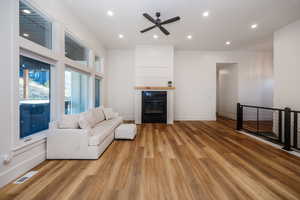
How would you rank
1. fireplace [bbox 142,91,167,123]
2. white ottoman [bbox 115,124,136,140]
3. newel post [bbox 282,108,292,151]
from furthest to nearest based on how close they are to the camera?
fireplace [bbox 142,91,167,123] < white ottoman [bbox 115,124,136,140] < newel post [bbox 282,108,292,151]

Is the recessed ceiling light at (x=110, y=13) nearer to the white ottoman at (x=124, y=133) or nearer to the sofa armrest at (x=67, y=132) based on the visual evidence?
the sofa armrest at (x=67, y=132)

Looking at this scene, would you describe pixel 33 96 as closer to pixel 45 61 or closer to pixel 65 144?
pixel 45 61

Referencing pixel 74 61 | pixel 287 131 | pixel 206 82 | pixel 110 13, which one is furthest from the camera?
pixel 206 82

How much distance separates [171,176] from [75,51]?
395cm

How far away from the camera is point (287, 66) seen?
3.76 m

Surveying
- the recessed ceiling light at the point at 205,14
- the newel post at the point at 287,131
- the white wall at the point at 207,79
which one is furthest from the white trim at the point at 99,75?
the newel post at the point at 287,131

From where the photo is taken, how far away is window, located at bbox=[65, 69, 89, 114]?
3.32 meters

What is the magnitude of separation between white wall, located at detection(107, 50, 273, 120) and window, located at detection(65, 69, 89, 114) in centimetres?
178

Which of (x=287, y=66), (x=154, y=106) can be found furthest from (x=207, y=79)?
(x=154, y=106)

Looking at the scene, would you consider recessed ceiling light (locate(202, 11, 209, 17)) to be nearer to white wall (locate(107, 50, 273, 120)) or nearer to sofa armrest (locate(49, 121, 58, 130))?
white wall (locate(107, 50, 273, 120))

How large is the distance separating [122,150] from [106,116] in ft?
5.70

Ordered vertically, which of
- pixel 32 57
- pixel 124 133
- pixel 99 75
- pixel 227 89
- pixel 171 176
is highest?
pixel 99 75

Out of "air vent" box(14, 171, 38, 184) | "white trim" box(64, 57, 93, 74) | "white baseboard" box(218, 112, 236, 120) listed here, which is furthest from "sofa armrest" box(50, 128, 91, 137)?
"white baseboard" box(218, 112, 236, 120)

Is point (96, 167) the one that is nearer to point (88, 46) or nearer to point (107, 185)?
point (107, 185)
